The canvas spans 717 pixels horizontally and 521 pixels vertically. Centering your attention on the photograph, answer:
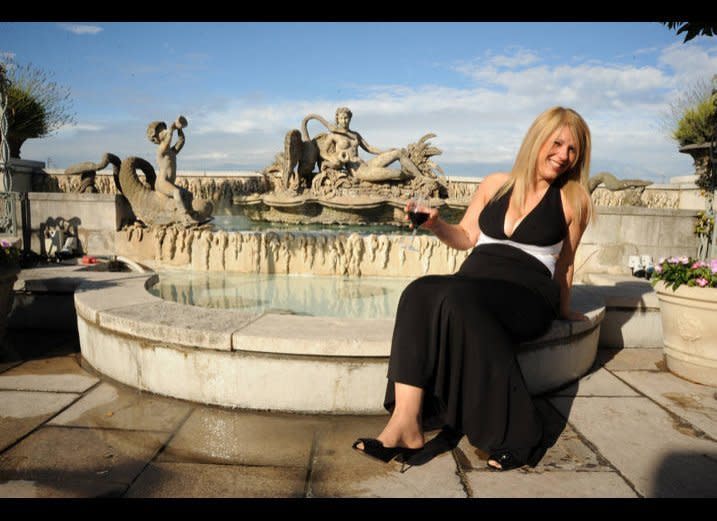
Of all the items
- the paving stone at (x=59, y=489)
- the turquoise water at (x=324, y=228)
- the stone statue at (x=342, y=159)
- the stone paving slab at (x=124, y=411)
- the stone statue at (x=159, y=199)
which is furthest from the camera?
the stone statue at (x=342, y=159)

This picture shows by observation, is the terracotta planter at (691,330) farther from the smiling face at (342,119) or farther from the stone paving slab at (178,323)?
the smiling face at (342,119)

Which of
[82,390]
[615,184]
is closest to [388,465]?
[82,390]

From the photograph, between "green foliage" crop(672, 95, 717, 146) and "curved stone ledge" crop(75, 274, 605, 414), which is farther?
"green foliage" crop(672, 95, 717, 146)

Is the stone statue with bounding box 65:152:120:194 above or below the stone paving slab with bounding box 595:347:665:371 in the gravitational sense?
above

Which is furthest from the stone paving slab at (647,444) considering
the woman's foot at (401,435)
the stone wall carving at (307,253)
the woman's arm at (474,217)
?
the stone wall carving at (307,253)

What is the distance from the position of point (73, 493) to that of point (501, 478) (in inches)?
69.8

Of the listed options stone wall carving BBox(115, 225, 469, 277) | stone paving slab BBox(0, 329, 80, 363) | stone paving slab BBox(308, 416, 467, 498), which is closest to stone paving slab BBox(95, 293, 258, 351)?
stone paving slab BBox(308, 416, 467, 498)

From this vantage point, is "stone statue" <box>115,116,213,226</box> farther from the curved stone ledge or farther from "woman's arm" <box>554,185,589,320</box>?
"woman's arm" <box>554,185,589,320</box>

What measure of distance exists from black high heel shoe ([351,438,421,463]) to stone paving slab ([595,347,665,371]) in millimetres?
2105

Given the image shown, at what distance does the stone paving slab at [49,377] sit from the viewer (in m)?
2.87

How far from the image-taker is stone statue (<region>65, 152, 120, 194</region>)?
281 inches

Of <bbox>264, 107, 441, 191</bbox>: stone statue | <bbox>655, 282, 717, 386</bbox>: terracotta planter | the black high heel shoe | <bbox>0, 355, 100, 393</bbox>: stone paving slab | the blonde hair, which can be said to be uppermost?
<bbox>264, 107, 441, 191</bbox>: stone statue
